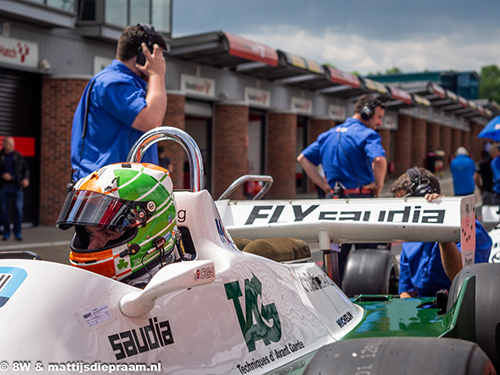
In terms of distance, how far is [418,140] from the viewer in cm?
4019

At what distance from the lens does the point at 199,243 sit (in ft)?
8.34

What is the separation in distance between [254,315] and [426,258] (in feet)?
7.47

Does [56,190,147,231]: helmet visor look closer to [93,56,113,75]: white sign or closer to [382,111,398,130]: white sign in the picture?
[93,56,113,75]: white sign

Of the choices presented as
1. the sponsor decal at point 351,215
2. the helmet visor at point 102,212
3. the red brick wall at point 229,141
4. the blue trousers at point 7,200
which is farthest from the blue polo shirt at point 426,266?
the red brick wall at point 229,141

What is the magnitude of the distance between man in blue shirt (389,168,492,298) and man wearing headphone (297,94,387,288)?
96 centimetres

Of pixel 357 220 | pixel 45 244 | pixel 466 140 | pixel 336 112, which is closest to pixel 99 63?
pixel 45 244

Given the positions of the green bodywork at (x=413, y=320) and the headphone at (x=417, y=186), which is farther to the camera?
the headphone at (x=417, y=186)

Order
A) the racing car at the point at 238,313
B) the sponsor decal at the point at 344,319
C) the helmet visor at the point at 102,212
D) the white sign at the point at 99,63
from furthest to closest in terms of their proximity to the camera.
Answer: the white sign at the point at 99,63 < the sponsor decal at the point at 344,319 < the helmet visor at the point at 102,212 < the racing car at the point at 238,313

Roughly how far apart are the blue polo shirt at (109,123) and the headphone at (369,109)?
274 centimetres

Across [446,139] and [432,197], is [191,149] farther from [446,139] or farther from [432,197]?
[446,139]

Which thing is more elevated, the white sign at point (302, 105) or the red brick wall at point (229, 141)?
the white sign at point (302, 105)

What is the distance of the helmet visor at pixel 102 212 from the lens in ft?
6.79

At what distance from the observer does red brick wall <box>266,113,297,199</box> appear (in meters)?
23.1

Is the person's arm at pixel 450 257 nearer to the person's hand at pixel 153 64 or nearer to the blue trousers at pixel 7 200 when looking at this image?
the person's hand at pixel 153 64
